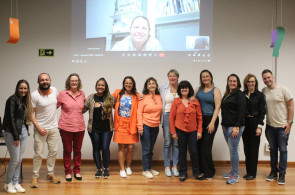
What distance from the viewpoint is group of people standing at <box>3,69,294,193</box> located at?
307cm

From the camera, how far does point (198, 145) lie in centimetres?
331

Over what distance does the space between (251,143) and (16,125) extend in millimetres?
2900

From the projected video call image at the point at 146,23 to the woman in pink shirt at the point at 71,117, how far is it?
3.59 ft

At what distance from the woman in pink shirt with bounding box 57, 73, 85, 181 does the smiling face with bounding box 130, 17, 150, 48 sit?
126cm

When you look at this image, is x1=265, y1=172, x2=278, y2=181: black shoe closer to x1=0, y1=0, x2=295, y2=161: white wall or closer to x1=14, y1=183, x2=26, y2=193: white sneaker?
x1=0, y1=0, x2=295, y2=161: white wall

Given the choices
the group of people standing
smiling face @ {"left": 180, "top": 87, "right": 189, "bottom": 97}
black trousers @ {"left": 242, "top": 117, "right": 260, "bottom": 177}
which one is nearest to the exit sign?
the group of people standing

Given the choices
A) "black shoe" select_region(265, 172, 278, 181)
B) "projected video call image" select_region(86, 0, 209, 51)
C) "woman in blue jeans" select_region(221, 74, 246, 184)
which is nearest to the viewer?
"woman in blue jeans" select_region(221, 74, 246, 184)

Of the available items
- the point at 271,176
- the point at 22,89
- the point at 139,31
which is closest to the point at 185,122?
the point at 271,176

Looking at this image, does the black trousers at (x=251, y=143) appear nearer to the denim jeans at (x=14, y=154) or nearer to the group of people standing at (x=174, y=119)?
the group of people standing at (x=174, y=119)

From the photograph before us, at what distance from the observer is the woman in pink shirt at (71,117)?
311 cm

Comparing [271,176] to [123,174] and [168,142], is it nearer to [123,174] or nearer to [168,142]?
[168,142]

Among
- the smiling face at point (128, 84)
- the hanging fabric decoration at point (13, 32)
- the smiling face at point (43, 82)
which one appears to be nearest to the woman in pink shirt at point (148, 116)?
the smiling face at point (128, 84)

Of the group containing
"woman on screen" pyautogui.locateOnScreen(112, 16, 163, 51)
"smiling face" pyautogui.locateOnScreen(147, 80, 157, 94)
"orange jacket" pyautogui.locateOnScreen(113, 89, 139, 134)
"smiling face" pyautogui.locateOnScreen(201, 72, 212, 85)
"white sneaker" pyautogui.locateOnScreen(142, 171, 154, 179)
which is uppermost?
"woman on screen" pyautogui.locateOnScreen(112, 16, 163, 51)

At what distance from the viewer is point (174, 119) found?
3.20 meters
